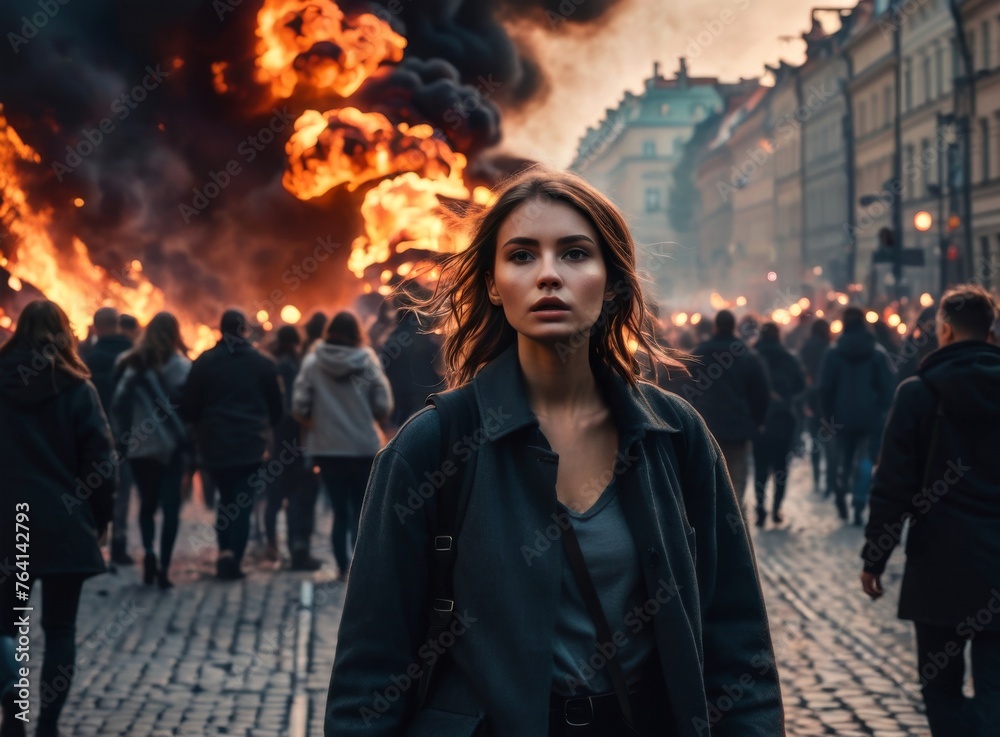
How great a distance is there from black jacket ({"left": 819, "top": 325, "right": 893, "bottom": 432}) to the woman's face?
11716 mm

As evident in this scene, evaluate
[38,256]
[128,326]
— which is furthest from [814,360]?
[38,256]

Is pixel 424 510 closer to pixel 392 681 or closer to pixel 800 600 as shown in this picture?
pixel 392 681

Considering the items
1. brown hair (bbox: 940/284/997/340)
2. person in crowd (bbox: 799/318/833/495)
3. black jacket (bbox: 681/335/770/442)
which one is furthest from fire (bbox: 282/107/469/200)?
brown hair (bbox: 940/284/997/340)

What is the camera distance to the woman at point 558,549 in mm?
2654

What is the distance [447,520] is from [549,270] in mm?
470

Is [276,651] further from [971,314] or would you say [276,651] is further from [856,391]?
[856,391]

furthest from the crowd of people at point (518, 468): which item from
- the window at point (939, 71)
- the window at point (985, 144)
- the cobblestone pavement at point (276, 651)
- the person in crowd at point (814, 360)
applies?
the window at point (939, 71)

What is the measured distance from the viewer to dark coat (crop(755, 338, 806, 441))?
14523 millimetres

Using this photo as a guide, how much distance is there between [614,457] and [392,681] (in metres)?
0.56

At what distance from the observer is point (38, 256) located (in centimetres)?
1988

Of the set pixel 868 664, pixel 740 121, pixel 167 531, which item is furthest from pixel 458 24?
pixel 740 121

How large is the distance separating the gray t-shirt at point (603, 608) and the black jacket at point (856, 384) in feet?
38.7

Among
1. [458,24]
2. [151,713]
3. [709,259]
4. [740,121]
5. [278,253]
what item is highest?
[740,121]

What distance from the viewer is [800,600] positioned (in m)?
10.3
